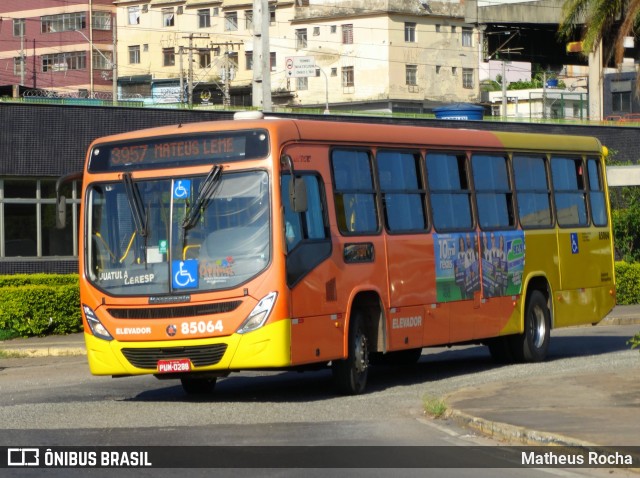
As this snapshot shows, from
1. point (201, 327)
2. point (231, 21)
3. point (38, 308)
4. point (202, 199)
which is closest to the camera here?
point (201, 327)

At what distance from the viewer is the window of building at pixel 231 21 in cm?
10006

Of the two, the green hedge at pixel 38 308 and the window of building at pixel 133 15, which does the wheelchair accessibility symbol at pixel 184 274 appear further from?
the window of building at pixel 133 15

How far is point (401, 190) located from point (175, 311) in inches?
147

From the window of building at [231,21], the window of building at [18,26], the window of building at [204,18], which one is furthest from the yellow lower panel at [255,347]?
the window of building at [18,26]

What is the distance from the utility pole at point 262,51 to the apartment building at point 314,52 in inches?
2025

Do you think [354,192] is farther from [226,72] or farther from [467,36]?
[467,36]

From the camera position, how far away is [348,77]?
93.4 metres

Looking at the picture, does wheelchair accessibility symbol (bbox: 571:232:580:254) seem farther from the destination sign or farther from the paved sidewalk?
the destination sign

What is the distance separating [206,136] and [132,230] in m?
1.34

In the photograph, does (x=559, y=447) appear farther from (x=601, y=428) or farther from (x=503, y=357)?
(x=503, y=357)

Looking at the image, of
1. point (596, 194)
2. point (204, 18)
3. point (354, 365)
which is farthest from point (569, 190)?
point (204, 18)

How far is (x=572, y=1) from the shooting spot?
111ft

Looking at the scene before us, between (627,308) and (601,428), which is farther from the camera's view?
(627,308)

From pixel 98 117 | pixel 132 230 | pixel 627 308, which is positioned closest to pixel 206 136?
pixel 132 230
